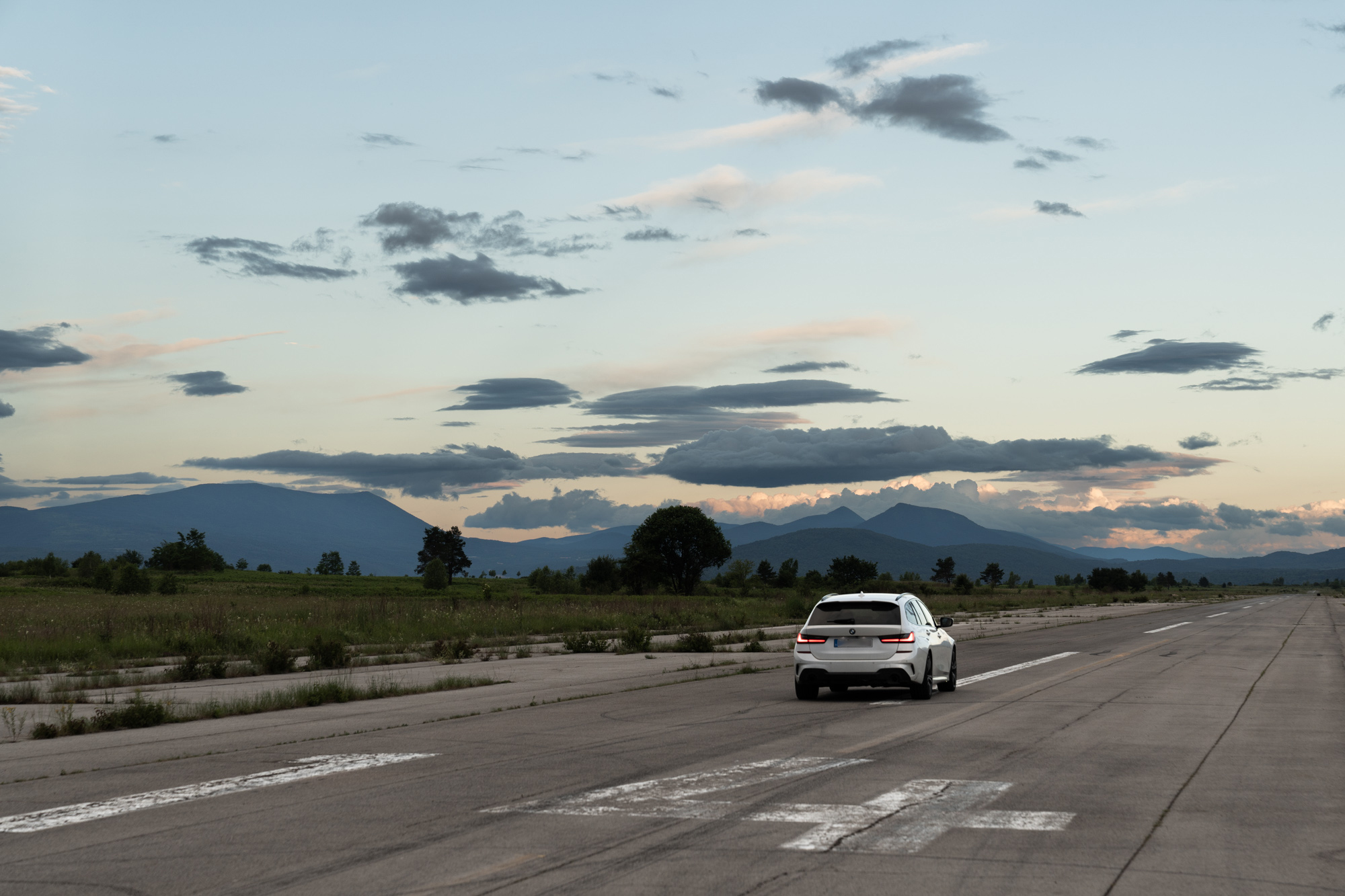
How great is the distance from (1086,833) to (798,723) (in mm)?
7281

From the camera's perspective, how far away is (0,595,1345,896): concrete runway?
23.4 ft

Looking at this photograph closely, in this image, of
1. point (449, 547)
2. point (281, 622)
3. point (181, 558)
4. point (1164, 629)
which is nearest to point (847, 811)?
point (281, 622)

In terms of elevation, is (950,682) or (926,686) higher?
(926,686)

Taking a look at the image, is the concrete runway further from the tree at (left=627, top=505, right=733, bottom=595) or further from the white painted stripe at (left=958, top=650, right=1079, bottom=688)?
the tree at (left=627, top=505, right=733, bottom=595)

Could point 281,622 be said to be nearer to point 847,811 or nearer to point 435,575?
point 847,811

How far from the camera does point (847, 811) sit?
9141mm

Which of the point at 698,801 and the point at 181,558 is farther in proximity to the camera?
the point at 181,558

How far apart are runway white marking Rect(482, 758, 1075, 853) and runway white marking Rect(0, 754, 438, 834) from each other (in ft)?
9.69

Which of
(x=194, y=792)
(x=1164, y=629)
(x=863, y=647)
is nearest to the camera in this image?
(x=194, y=792)

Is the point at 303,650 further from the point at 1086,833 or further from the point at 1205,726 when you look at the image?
the point at 1086,833

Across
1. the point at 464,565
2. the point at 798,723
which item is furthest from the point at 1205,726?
the point at 464,565

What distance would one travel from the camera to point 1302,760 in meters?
12.5

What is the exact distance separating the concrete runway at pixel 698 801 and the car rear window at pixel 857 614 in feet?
4.43

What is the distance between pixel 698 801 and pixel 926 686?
33.9 feet
